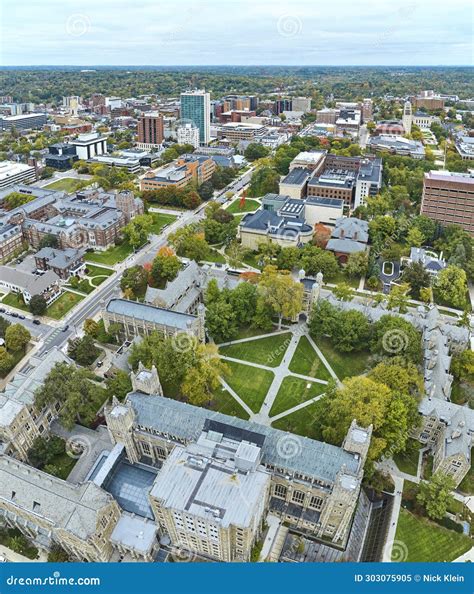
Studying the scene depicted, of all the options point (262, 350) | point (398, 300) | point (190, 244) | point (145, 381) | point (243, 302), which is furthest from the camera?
point (190, 244)

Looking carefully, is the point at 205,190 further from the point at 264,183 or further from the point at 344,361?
the point at 344,361

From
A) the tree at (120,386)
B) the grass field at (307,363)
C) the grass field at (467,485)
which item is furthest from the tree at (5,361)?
the grass field at (467,485)

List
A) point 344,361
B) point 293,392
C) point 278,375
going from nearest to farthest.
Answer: point 293,392 → point 278,375 → point 344,361

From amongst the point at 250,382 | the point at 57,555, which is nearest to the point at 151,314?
the point at 250,382

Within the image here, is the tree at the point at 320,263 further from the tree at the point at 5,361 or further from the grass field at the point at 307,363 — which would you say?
the tree at the point at 5,361

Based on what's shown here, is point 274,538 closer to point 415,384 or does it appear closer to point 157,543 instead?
point 157,543

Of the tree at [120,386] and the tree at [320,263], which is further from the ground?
the tree at [320,263]
